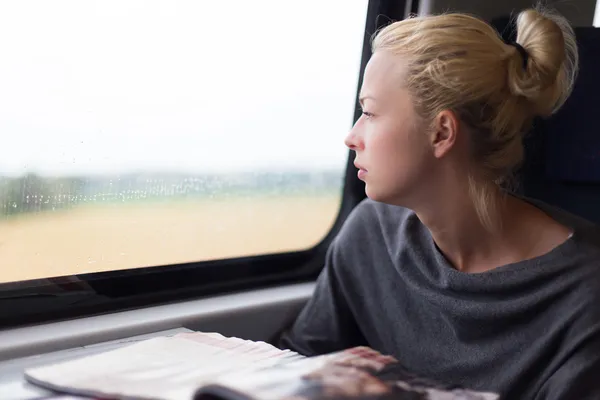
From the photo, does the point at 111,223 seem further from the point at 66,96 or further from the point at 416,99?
the point at 416,99

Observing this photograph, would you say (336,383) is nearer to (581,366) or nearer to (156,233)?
(581,366)

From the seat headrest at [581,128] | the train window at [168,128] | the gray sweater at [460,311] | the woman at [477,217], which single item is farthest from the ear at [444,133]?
the train window at [168,128]

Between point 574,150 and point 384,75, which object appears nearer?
point 384,75

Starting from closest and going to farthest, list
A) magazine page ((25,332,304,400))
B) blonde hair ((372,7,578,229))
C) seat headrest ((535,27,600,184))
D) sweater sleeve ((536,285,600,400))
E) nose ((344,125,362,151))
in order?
magazine page ((25,332,304,400))
sweater sleeve ((536,285,600,400))
blonde hair ((372,7,578,229))
nose ((344,125,362,151))
seat headrest ((535,27,600,184))

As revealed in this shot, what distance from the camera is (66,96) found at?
1.43 metres

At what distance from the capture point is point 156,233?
1651 mm

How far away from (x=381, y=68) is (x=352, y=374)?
0.64 metres

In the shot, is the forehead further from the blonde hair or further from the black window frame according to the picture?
the black window frame

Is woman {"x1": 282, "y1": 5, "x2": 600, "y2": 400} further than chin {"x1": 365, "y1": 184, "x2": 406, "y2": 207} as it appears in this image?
No

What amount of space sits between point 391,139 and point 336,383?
57 cm

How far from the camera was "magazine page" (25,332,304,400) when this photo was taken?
1.02m

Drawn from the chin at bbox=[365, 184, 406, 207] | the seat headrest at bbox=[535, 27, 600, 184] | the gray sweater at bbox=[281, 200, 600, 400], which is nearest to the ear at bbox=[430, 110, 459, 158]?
the chin at bbox=[365, 184, 406, 207]

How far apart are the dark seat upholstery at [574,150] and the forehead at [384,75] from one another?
0.43 meters

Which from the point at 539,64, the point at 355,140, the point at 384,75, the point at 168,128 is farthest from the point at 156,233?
the point at 539,64
